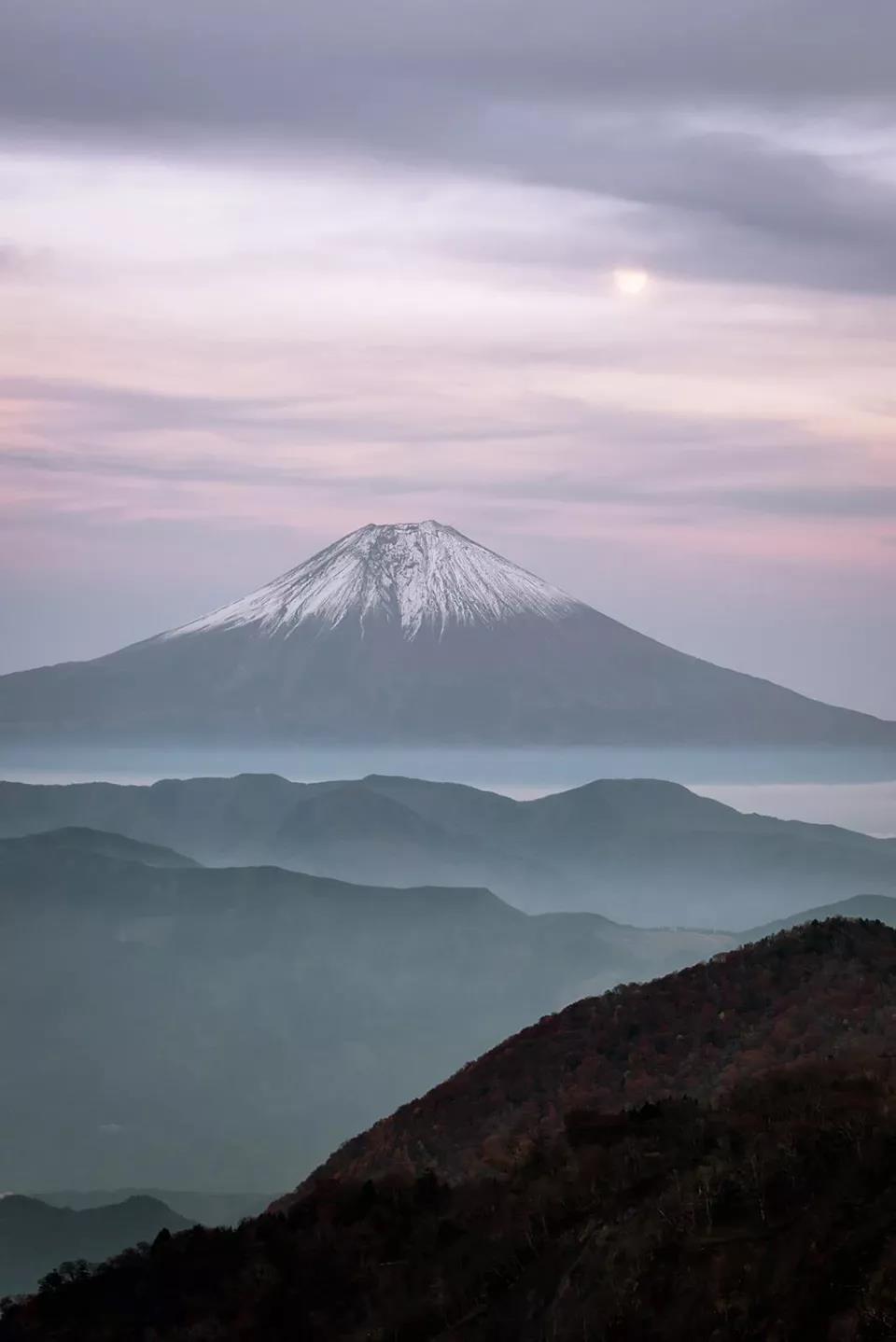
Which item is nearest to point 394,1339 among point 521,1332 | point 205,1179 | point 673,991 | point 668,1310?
point 521,1332

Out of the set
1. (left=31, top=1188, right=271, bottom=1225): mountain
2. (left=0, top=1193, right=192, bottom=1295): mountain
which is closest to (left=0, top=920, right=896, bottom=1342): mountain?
(left=0, top=1193, right=192, bottom=1295): mountain

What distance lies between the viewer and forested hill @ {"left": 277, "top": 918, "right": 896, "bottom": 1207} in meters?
37.3

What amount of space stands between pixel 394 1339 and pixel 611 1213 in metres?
3.23

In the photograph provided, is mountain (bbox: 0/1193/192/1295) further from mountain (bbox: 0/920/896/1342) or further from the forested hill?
mountain (bbox: 0/920/896/1342)

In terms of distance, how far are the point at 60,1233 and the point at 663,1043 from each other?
92408mm

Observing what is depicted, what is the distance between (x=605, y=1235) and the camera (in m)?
22.5

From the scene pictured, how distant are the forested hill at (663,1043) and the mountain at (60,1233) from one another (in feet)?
248

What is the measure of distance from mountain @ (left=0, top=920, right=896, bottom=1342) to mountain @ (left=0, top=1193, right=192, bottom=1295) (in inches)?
3358

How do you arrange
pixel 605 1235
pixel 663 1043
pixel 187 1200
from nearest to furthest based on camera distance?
pixel 605 1235 → pixel 663 1043 → pixel 187 1200

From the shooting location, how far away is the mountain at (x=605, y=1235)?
1930 centimetres

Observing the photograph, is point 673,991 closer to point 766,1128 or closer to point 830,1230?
point 766,1128

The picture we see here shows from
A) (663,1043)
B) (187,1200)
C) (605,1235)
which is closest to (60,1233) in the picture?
(187,1200)

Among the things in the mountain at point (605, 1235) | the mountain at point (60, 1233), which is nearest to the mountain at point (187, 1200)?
the mountain at point (60, 1233)

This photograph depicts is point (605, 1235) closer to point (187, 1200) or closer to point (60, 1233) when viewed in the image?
point (60, 1233)
